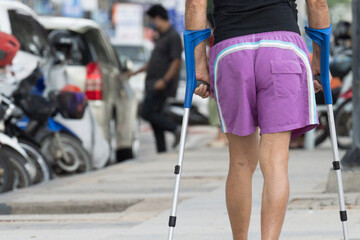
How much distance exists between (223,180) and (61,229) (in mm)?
3380

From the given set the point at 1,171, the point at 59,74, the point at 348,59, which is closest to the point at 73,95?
the point at 59,74

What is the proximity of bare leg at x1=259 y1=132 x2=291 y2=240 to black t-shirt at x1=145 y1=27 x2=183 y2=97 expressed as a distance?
926 cm

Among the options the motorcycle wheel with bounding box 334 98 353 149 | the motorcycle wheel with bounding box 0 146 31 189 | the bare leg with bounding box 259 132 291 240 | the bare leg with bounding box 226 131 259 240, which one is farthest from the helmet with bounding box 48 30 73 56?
the bare leg with bounding box 259 132 291 240

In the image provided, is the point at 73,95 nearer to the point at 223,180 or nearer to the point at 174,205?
the point at 223,180

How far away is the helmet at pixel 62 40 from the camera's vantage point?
11.9 m

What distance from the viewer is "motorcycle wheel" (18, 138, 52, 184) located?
32.2 ft

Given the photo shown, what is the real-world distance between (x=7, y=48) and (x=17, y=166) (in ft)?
3.76

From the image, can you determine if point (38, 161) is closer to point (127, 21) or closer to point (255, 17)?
point (255, 17)

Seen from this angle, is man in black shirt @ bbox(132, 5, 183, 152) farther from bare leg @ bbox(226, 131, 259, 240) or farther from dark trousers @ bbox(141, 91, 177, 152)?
bare leg @ bbox(226, 131, 259, 240)

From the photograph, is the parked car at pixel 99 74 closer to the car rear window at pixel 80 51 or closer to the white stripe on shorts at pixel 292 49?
the car rear window at pixel 80 51

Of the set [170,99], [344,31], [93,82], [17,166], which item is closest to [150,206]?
[17,166]

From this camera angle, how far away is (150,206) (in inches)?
314

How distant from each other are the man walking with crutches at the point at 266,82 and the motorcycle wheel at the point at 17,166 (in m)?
4.51

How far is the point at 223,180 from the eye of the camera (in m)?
9.93
